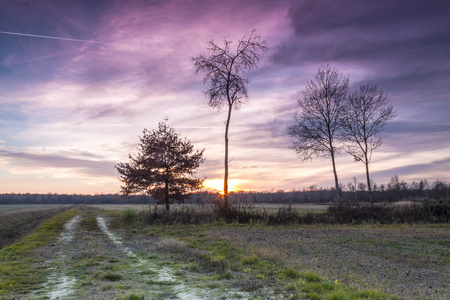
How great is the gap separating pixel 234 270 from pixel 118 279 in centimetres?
321

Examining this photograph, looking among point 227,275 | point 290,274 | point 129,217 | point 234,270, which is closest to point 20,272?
point 227,275

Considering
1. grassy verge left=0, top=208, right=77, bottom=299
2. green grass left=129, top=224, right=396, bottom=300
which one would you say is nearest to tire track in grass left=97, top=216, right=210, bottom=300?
green grass left=129, top=224, right=396, bottom=300

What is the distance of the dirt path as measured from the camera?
661 cm

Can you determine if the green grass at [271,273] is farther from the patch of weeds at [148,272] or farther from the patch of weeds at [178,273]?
the patch of weeds at [148,272]

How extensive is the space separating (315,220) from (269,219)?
3.94 m

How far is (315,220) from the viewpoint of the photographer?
2416cm

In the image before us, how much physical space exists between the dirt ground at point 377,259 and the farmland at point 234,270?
3 centimetres

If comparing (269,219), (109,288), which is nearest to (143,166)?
(269,219)

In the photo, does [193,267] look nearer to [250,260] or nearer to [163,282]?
[163,282]

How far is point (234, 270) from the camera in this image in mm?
8844

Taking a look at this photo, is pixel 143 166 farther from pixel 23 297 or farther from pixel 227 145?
pixel 23 297

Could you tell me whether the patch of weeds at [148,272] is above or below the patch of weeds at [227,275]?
below

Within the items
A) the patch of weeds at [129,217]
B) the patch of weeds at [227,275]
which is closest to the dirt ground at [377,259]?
the patch of weeds at [227,275]

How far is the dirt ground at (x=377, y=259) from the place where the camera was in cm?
729
